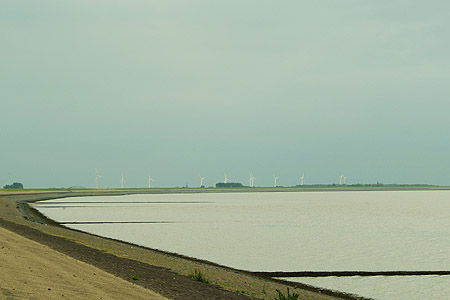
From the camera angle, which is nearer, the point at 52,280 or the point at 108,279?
the point at 52,280

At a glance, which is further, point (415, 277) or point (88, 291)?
point (415, 277)

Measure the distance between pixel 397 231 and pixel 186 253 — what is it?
3634 centimetres

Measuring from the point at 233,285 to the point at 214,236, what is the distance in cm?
3211

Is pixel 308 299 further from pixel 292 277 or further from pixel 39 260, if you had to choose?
pixel 39 260

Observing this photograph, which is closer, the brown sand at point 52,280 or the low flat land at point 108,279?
the brown sand at point 52,280

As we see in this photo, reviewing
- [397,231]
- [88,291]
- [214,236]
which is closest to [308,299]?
[88,291]

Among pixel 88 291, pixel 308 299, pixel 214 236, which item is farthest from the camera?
pixel 214 236

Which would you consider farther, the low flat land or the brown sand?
the low flat land

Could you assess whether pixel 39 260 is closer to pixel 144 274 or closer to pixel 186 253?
pixel 144 274

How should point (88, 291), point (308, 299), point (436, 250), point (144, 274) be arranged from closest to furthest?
point (88, 291)
point (308, 299)
point (144, 274)
point (436, 250)

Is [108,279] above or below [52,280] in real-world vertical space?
below

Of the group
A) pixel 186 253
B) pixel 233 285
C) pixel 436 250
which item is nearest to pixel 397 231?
pixel 436 250

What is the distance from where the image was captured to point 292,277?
1264 inches

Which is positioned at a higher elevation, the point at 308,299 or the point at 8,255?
the point at 8,255
